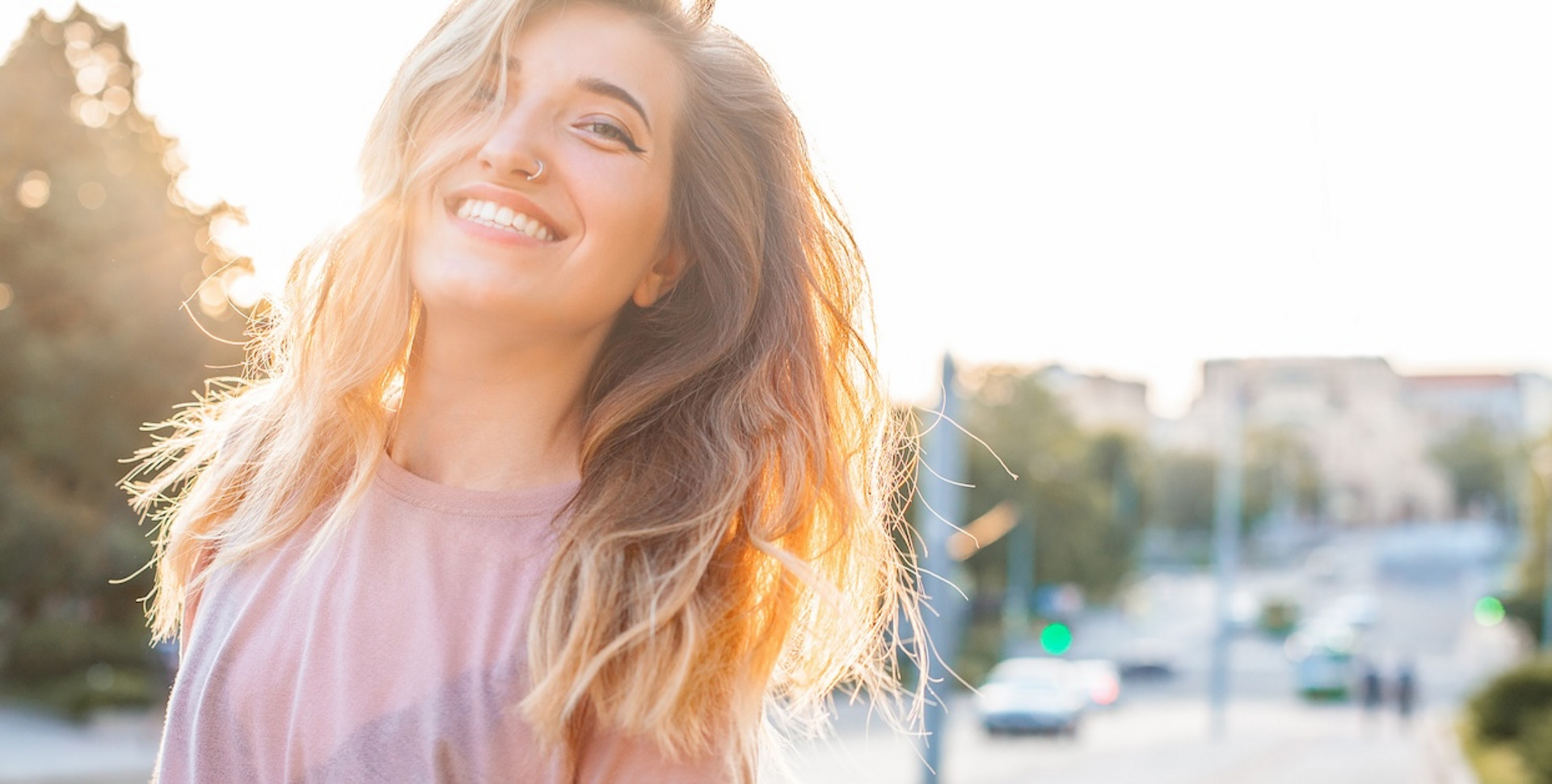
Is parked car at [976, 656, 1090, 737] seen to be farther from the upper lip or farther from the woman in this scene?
the upper lip

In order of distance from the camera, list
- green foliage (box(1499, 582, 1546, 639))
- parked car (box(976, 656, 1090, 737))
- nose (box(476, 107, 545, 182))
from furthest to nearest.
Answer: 1. green foliage (box(1499, 582, 1546, 639))
2. parked car (box(976, 656, 1090, 737))
3. nose (box(476, 107, 545, 182))

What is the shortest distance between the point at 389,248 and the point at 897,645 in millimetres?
886

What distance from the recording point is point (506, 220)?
6.59 feet

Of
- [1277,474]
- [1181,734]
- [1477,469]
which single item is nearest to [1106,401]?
[1277,474]

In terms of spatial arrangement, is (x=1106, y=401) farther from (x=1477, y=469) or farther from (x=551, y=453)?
(x=551, y=453)

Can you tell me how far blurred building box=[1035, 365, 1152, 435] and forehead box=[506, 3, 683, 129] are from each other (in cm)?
7751

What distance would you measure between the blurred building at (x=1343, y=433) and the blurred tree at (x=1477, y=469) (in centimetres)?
134

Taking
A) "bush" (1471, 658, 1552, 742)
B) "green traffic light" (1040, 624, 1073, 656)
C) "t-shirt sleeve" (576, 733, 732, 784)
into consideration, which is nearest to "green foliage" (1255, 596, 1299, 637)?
"green traffic light" (1040, 624, 1073, 656)

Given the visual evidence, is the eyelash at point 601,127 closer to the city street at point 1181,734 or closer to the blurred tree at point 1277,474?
the city street at point 1181,734

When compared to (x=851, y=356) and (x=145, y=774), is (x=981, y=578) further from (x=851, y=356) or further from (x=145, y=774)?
(x=851, y=356)

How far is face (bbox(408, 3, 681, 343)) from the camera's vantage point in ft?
6.60

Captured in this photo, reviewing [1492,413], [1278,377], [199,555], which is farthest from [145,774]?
[1492,413]

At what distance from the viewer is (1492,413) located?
427 ft

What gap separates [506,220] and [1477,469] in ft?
388
